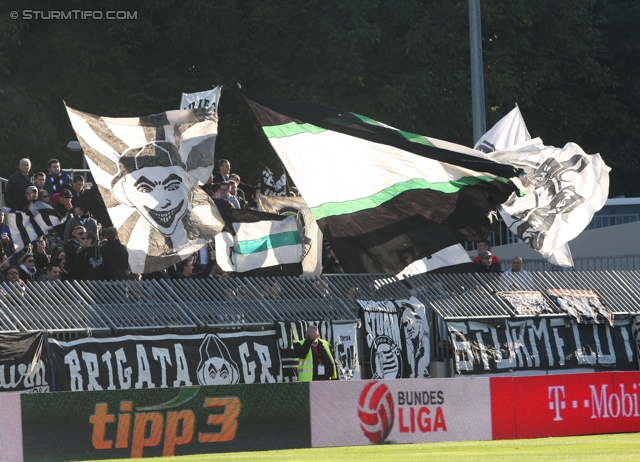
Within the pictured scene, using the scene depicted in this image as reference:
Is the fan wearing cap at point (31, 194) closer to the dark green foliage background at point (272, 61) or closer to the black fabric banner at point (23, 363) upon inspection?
the black fabric banner at point (23, 363)

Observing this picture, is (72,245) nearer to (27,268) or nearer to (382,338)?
(27,268)

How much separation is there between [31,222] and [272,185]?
4091mm

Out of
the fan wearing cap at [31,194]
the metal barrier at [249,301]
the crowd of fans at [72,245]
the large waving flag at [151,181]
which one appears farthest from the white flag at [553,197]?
the fan wearing cap at [31,194]

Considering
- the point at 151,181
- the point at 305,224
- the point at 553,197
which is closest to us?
the point at 151,181

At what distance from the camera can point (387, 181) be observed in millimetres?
16438

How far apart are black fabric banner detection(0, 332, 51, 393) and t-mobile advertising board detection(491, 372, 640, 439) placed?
6.12 metres

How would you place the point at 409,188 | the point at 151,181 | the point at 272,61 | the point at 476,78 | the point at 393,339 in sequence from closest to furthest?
the point at 151,181
the point at 409,188
the point at 393,339
the point at 476,78
the point at 272,61

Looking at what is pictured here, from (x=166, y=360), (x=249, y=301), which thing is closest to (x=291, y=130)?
(x=249, y=301)

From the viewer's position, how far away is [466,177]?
16.5 m

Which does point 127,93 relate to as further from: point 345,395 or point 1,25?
point 345,395

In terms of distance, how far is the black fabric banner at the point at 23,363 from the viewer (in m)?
15.2

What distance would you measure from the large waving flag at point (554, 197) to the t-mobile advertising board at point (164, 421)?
5.55 metres

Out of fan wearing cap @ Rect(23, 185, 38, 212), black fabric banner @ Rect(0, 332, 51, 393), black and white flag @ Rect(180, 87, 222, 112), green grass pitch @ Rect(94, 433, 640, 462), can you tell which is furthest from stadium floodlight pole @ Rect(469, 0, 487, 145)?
black fabric banner @ Rect(0, 332, 51, 393)

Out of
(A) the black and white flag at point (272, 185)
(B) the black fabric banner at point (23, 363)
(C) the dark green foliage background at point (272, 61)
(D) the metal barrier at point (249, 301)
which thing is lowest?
(B) the black fabric banner at point (23, 363)
